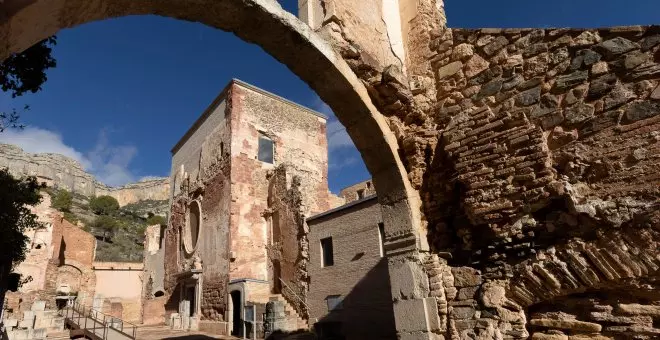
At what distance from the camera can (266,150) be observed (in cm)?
1870

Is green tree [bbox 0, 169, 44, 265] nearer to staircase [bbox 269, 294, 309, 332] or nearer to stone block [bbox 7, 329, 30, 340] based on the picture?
stone block [bbox 7, 329, 30, 340]

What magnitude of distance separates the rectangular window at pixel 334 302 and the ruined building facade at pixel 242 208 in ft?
4.46

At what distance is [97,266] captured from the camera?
28.1 m

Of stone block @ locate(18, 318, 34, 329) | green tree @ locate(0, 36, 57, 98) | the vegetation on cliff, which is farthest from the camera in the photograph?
the vegetation on cliff

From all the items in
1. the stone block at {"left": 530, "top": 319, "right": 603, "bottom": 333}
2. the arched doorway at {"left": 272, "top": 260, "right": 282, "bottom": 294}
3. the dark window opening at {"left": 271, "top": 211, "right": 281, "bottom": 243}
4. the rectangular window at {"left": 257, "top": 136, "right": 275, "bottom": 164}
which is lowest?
the stone block at {"left": 530, "top": 319, "right": 603, "bottom": 333}

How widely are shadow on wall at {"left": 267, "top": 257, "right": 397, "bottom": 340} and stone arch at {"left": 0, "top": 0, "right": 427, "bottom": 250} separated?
6931 mm

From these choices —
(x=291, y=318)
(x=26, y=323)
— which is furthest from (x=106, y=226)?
(x=291, y=318)

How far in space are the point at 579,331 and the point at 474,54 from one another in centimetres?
303

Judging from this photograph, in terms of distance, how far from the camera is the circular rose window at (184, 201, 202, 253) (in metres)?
19.7

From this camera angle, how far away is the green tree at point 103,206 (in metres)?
59.5

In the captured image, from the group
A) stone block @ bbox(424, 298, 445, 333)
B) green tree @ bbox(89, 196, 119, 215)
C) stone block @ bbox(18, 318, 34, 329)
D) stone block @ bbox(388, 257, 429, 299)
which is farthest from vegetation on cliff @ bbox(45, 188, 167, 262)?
stone block @ bbox(424, 298, 445, 333)

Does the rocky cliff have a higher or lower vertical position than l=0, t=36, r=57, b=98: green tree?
higher

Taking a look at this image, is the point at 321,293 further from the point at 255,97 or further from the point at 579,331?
the point at 579,331

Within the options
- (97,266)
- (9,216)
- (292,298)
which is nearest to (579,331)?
(9,216)
